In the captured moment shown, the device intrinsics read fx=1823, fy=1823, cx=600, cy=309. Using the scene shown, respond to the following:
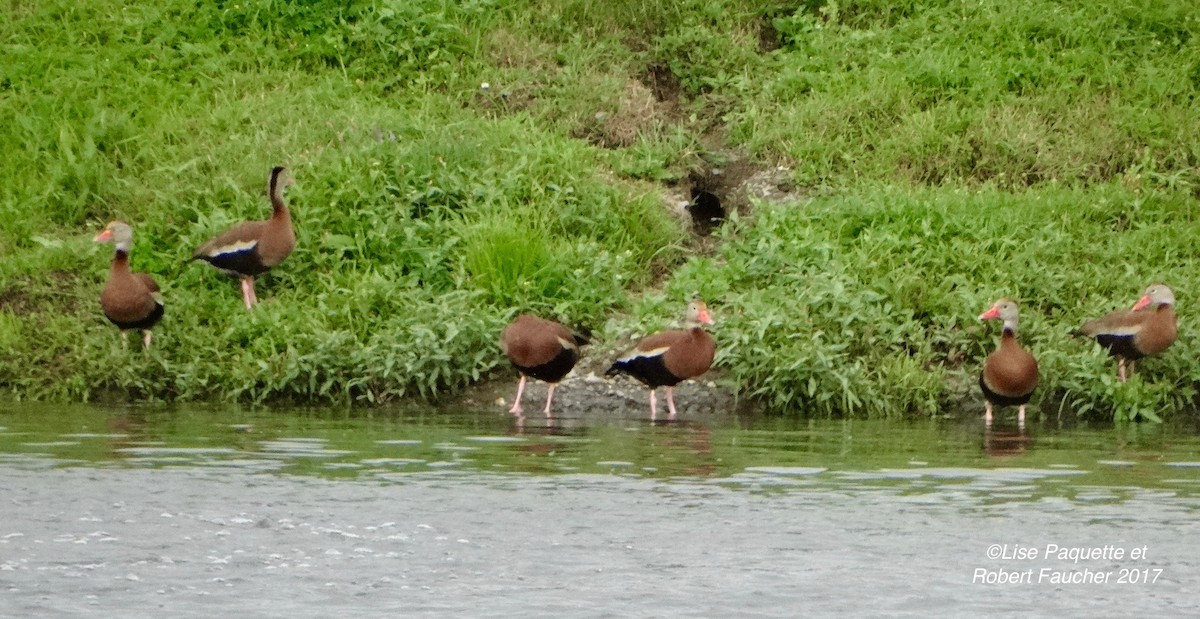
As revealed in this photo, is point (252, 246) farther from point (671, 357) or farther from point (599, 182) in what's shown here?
point (671, 357)

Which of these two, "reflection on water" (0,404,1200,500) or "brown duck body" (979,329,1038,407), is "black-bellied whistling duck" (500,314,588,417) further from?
"brown duck body" (979,329,1038,407)

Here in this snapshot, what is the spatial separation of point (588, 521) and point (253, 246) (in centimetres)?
531

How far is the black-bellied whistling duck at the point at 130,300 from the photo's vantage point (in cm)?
1132

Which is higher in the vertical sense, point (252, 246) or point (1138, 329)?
point (252, 246)

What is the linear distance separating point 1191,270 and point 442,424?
5060 mm

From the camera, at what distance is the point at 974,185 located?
518 inches

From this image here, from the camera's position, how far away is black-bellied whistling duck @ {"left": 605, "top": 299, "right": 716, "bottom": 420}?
34.9ft

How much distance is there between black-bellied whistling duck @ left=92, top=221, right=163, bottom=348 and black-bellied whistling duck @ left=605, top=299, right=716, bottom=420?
2.95 meters

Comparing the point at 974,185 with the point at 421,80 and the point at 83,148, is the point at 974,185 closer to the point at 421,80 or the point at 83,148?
the point at 421,80

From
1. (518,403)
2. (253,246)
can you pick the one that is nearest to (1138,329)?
(518,403)

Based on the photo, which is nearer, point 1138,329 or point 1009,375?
point 1009,375

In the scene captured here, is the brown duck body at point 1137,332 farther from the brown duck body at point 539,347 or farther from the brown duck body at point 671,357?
the brown duck body at point 539,347

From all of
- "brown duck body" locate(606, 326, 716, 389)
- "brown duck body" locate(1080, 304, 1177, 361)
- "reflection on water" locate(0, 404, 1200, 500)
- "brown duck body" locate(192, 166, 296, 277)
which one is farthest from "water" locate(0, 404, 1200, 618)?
"brown duck body" locate(192, 166, 296, 277)

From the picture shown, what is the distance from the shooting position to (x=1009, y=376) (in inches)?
408
